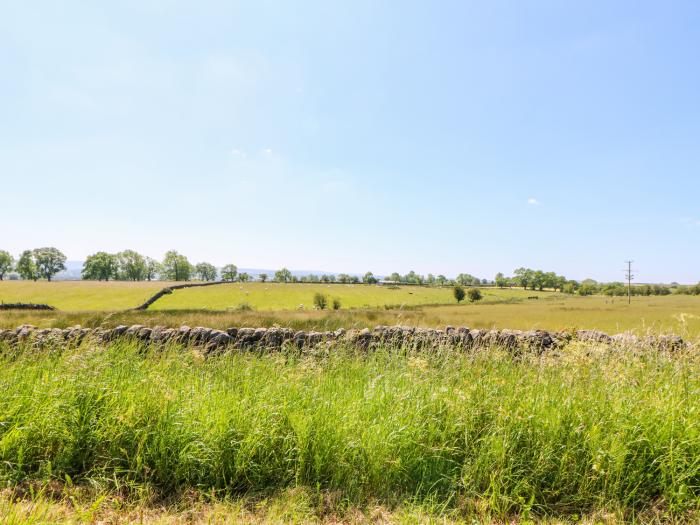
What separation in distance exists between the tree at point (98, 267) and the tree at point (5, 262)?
103 ft

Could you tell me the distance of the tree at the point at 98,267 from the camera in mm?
110438

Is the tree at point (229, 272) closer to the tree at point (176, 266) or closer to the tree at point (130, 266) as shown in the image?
the tree at point (176, 266)

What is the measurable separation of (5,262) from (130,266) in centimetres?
4223

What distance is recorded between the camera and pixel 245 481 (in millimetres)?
3486

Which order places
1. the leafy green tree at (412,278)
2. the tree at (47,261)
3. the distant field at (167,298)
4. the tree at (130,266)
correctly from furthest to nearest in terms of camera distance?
the leafy green tree at (412,278)
the tree at (130,266)
the tree at (47,261)
the distant field at (167,298)

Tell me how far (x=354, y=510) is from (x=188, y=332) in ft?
29.8

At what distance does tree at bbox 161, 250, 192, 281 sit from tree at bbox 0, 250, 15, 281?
52.0 meters

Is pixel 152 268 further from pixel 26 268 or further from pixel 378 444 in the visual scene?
pixel 378 444

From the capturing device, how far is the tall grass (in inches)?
133

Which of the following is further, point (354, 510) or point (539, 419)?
point (539, 419)

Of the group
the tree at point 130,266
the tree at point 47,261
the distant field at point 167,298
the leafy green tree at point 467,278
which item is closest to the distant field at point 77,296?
the distant field at point 167,298

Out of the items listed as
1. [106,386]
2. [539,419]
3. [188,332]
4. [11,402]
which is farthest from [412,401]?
[188,332]

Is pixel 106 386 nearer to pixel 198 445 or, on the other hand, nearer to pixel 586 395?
pixel 198 445

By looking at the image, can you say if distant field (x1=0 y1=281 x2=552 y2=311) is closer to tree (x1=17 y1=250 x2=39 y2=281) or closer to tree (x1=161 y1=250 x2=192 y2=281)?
tree (x1=17 y1=250 x2=39 y2=281)
